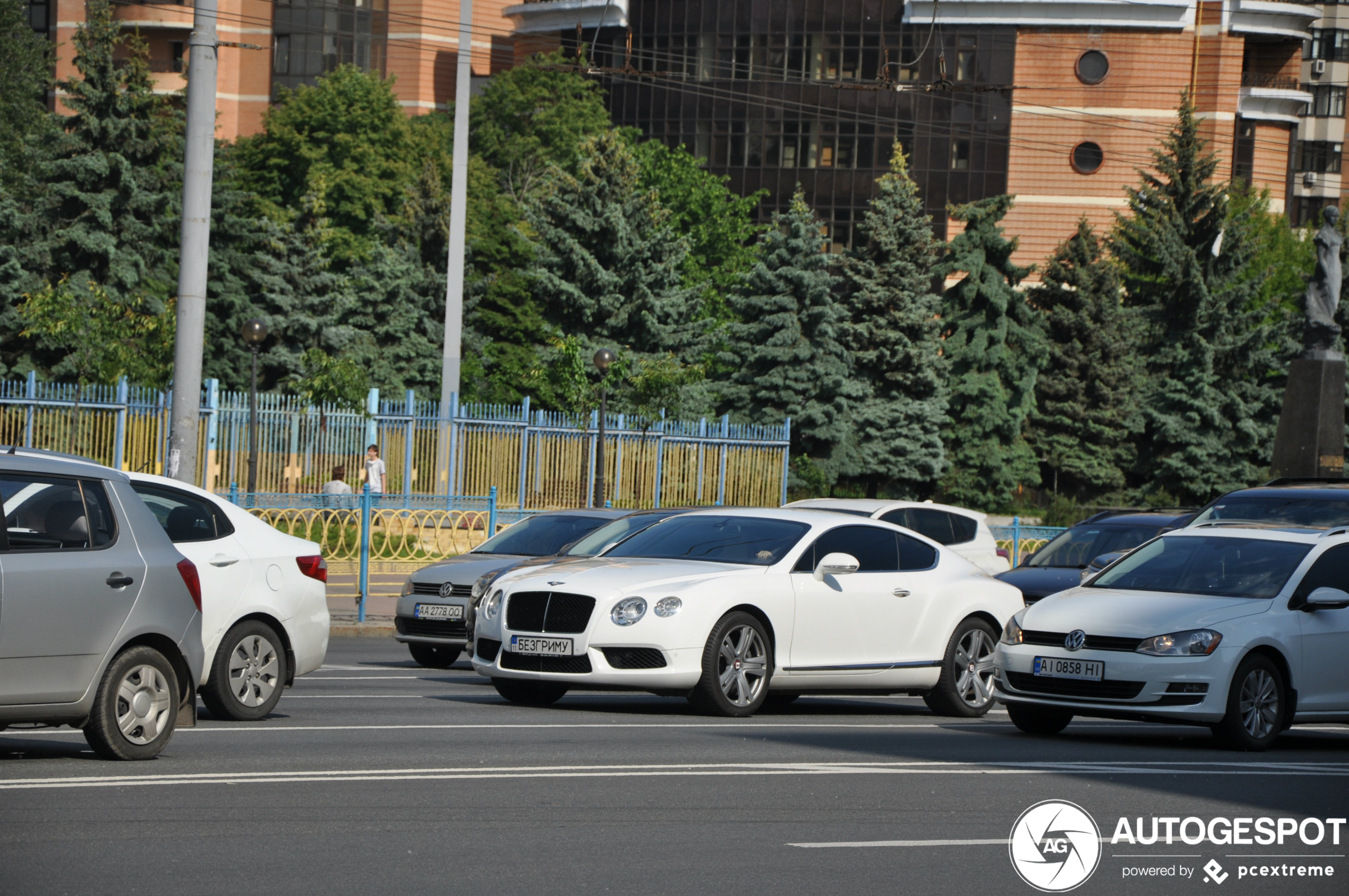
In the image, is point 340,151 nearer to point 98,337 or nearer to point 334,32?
point 334,32

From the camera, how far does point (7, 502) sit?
8477 mm

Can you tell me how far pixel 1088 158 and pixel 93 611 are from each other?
223ft

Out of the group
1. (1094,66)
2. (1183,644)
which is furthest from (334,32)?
(1183,644)

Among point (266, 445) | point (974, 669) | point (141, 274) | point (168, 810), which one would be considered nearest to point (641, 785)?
point (168, 810)

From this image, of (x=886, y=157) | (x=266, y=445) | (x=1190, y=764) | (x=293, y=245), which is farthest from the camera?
(x=886, y=157)

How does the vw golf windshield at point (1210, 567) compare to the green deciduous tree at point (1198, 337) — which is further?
the green deciduous tree at point (1198, 337)

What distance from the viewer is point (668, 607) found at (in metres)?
11.9

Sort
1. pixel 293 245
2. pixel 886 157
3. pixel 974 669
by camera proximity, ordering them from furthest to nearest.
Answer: pixel 886 157
pixel 293 245
pixel 974 669

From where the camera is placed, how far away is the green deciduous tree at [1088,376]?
180 ft

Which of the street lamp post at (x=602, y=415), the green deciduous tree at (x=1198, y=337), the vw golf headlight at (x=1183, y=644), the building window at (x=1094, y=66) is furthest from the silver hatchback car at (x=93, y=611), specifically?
the building window at (x=1094, y=66)

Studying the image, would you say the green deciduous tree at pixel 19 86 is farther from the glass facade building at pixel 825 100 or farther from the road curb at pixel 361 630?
the road curb at pixel 361 630

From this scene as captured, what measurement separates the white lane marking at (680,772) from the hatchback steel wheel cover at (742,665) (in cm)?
221

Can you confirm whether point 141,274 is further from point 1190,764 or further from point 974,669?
point 1190,764

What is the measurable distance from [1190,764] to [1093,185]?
212ft
